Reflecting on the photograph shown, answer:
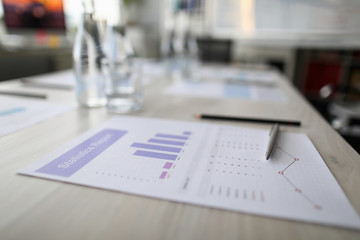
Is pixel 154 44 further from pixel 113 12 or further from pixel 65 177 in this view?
pixel 65 177

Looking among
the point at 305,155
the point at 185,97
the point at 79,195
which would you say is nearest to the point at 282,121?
the point at 305,155

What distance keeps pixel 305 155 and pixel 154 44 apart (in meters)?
2.00

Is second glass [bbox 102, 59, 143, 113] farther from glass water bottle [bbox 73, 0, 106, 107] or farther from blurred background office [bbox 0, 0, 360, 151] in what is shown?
blurred background office [bbox 0, 0, 360, 151]

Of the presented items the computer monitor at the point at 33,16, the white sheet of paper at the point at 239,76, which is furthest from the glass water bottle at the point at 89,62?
the computer monitor at the point at 33,16

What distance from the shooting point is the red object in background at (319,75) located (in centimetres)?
283

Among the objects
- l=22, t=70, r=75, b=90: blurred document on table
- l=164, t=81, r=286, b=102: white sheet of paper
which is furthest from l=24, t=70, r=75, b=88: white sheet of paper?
l=164, t=81, r=286, b=102: white sheet of paper

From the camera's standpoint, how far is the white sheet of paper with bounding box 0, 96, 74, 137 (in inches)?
19.0

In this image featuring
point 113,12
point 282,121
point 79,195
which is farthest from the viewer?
point 113,12

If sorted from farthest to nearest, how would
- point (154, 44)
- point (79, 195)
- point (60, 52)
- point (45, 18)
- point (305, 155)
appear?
point (154, 44)
point (45, 18)
point (60, 52)
point (305, 155)
point (79, 195)

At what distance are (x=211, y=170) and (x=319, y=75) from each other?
3.06 m

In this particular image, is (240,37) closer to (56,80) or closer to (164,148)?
(56,80)

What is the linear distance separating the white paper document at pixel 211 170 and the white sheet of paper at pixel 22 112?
140mm

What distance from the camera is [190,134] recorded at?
46cm

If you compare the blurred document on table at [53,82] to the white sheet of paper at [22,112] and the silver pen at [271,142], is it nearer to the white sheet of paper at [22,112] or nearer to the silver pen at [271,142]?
the white sheet of paper at [22,112]
